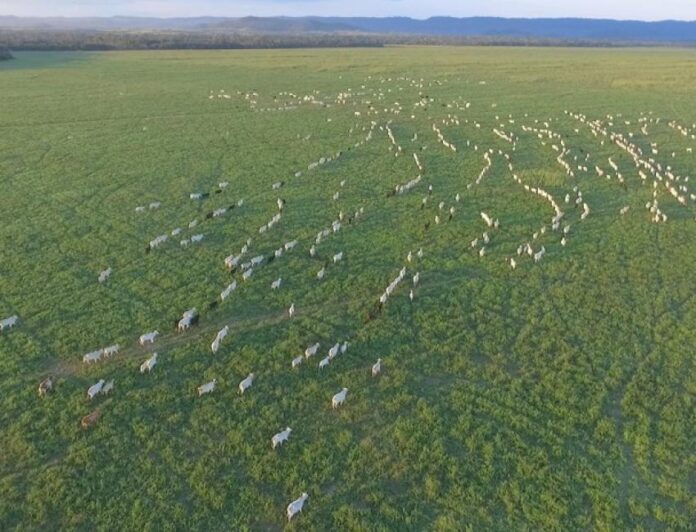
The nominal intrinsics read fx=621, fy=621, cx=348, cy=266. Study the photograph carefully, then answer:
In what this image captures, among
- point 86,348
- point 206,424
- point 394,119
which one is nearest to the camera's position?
point 206,424

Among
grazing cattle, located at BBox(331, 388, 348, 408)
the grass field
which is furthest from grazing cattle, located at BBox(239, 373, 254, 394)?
grazing cattle, located at BBox(331, 388, 348, 408)

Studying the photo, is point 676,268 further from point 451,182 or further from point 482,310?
point 451,182

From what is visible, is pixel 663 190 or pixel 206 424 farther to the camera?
pixel 663 190

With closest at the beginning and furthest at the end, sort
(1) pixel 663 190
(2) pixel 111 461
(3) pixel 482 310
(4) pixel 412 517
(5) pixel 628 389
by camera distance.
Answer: (4) pixel 412 517
(2) pixel 111 461
(5) pixel 628 389
(3) pixel 482 310
(1) pixel 663 190

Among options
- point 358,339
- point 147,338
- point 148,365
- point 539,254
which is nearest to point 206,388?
point 148,365

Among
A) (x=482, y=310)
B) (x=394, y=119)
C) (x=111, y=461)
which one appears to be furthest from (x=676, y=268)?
(x=394, y=119)

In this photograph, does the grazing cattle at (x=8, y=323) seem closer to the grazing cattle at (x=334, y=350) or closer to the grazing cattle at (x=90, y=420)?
the grazing cattle at (x=90, y=420)
